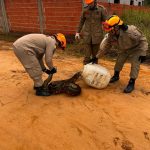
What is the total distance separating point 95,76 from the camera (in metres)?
5.63

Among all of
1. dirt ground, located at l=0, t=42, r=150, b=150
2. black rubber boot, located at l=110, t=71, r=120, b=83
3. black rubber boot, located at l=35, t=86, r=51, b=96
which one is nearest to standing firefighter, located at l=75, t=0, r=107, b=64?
black rubber boot, located at l=110, t=71, r=120, b=83

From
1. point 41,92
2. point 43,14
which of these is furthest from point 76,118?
point 43,14

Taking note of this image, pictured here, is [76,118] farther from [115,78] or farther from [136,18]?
[136,18]

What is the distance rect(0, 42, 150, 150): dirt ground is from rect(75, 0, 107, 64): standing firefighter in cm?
110

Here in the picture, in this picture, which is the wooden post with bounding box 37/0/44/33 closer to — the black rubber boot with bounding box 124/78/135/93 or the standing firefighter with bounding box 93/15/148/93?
the standing firefighter with bounding box 93/15/148/93

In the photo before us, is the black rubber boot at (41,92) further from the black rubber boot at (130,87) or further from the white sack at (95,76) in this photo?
the black rubber boot at (130,87)

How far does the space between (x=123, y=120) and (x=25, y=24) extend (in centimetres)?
846

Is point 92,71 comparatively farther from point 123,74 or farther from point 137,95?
point 123,74

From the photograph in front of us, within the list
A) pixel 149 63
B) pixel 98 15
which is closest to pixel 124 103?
pixel 98 15

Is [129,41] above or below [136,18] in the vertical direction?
above

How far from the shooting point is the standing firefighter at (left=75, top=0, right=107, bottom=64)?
20.9 ft

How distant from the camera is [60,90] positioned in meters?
5.53

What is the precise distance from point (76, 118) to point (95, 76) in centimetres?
129

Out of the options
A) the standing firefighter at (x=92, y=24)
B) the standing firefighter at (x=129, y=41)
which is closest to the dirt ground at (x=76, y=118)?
the standing firefighter at (x=129, y=41)
